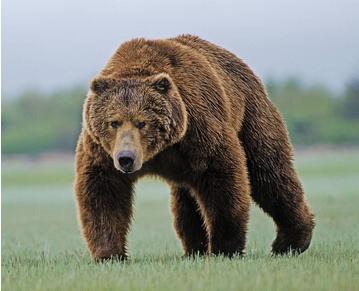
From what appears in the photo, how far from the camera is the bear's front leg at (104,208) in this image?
A: 6660mm

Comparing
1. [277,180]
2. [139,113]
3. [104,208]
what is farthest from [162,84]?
[277,180]

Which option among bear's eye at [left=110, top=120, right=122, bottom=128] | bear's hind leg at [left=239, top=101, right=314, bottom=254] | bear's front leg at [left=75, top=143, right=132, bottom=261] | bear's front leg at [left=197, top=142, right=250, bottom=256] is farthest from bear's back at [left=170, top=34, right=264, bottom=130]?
bear's eye at [left=110, top=120, right=122, bottom=128]

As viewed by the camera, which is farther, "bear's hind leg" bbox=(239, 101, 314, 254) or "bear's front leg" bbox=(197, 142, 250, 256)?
"bear's hind leg" bbox=(239, 101, 314, 254)

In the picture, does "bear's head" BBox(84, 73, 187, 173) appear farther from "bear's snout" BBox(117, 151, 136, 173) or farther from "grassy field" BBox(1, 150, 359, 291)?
"grassy field" BBox(1, 150, 359, 291)

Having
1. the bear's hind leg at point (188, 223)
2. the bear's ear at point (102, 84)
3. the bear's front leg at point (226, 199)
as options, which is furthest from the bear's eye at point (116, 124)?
the bear's hind leg at point (188, 223)

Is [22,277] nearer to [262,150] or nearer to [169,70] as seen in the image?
[169,70]

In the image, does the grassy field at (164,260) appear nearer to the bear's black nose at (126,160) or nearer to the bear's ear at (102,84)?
the bear's black nose at (126,160)

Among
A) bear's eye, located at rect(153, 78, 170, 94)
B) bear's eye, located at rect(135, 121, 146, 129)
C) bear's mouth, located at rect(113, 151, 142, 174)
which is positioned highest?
bear's eye, located at rect(153, 78, 170, 94)

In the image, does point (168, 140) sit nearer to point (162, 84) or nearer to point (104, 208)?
point (162, 84)

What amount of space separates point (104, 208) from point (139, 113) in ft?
2.33

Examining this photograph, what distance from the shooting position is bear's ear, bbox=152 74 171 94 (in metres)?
6.39

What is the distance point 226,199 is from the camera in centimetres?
678

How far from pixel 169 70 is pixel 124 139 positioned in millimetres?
752

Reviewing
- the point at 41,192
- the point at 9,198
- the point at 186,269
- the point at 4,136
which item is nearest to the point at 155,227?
the point at 186,269
